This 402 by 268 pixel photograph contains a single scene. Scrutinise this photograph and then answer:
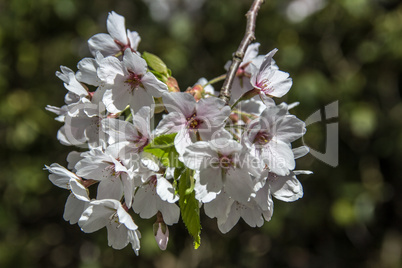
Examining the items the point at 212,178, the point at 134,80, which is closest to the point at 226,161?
the point at 212,178

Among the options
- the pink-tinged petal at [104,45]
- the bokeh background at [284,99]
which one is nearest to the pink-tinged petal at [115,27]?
the pink-tinged petal at [104,45]

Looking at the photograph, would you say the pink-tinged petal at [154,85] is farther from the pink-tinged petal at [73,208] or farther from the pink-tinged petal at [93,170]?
the pink-tinged petal at [73,208]

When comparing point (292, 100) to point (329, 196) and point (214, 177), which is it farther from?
point (214, 177)

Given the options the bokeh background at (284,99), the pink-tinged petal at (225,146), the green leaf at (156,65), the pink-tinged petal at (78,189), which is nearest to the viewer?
the pink-tinged petal at (225,146)

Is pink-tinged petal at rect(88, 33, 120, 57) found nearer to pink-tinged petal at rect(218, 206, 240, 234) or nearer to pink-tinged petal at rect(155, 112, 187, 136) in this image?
pink-tinged petal at rect(155, 112, 187, 136)

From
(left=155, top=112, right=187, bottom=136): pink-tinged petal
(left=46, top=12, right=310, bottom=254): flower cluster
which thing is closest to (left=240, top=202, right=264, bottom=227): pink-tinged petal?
(left=46, top=12, right=310, bottom=254): flower cluster

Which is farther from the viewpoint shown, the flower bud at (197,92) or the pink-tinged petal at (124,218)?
the flower bud at (197,92)
